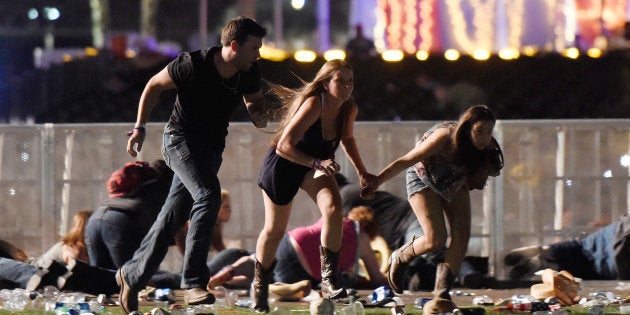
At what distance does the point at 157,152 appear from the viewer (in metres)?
10.4

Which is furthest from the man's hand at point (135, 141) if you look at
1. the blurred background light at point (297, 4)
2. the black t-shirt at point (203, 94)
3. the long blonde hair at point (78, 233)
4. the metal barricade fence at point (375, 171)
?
the blurred background light at point (297, 4)

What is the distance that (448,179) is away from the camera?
7125 mm

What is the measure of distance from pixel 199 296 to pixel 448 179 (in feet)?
4.69

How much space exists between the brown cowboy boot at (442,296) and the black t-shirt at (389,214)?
2899 mm

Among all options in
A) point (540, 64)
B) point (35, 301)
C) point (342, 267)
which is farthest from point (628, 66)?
point (35, 301)

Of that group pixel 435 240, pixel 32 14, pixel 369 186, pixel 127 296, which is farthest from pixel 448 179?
pixel 32 14

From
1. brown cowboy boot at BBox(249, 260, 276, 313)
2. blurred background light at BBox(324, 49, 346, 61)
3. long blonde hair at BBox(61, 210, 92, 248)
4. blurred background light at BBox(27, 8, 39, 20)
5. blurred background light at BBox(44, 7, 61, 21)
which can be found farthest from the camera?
blurred background light at BBox(44, 7, 61, 21)

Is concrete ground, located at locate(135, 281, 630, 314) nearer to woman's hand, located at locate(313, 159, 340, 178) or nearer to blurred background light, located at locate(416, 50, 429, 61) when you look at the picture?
woman's hand, located at locate(313, 159, 340, 178)

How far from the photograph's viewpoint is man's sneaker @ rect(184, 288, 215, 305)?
6719 millimetres

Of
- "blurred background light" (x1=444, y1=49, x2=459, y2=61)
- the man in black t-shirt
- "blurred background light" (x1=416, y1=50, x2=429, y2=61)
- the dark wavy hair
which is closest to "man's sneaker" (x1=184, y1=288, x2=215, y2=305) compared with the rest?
the man in black t-shirt

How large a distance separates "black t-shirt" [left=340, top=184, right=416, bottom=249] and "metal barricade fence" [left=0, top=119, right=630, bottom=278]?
0.34 meters

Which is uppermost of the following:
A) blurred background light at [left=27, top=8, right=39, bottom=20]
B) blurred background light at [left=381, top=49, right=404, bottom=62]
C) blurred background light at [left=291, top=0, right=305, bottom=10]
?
blurred background light at [left=291, top=0, right=305, bottom=10]

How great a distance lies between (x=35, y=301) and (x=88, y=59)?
1121 cm

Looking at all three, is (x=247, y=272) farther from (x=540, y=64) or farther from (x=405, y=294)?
(x=540, y=64)
